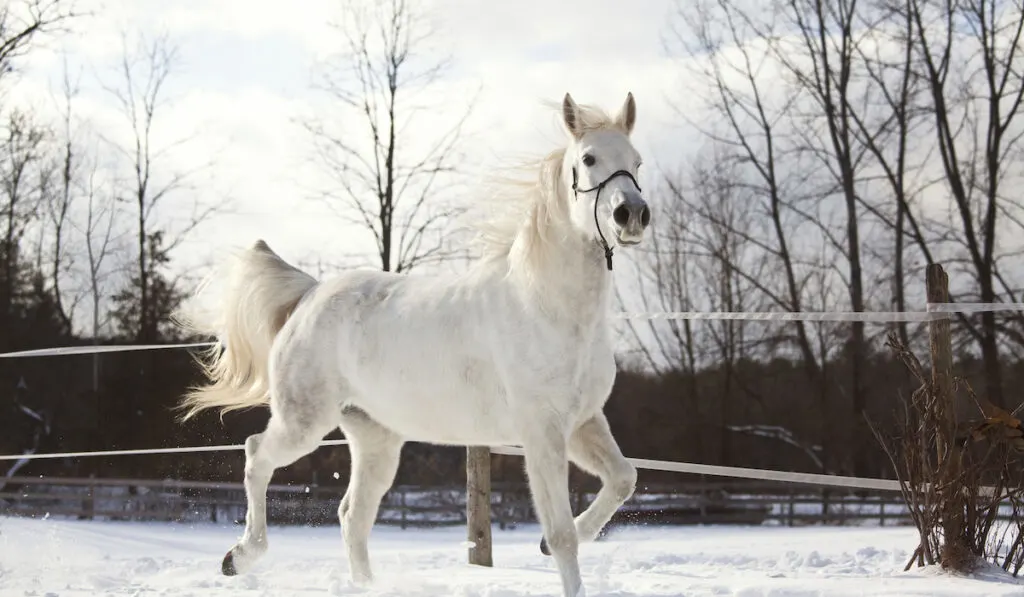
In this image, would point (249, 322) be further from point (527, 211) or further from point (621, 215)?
point (621, 215)

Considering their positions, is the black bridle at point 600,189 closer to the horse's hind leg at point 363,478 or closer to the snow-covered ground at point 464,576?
the snow-covered ground at point 464,576

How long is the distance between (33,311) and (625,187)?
1596 centimetres

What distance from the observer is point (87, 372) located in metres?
17.2

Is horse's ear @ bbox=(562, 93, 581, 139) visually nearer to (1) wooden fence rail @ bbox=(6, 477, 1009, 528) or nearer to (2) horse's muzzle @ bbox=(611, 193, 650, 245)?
(2) horse's muzzle @ bbox=(611, 193, 650, 245)

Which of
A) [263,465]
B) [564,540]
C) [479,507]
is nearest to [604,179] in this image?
[564,540]

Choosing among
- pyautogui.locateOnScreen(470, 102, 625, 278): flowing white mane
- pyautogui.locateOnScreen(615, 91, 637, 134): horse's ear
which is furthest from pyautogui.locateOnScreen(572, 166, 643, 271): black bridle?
pyautogui.locateOnScreen(615, 91, 637, 134): horse's ear

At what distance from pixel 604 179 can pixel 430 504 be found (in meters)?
13.4

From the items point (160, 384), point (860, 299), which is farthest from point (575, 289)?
point (160, 384)

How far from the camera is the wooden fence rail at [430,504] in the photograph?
14.9 meters

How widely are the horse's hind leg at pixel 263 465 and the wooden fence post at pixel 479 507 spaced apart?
6.39 feet

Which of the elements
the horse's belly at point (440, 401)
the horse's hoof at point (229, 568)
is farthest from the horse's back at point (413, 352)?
the horse's hoof at point (229, 568)

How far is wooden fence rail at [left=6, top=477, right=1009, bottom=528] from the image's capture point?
48.8 feet

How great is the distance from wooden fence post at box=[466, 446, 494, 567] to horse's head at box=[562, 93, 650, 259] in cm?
312

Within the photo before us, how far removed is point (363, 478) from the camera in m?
4.78
